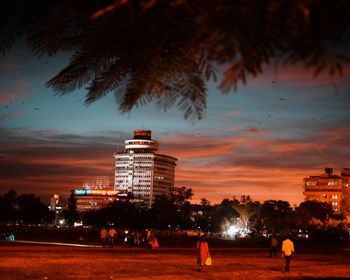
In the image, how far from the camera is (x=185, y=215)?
481 feet

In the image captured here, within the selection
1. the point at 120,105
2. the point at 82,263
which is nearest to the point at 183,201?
the point at 82,263

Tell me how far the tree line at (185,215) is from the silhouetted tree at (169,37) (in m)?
90.1

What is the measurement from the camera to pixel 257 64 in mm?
2064

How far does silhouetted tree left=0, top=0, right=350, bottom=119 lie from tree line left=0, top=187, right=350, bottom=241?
9007cm

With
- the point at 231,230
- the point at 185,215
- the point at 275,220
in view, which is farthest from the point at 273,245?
the point at 185,215

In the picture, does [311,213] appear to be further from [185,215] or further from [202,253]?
[202,253]

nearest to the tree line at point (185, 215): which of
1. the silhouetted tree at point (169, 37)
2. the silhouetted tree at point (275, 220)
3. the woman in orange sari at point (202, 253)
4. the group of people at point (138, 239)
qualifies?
the silhouetted tree at point (275, 220)

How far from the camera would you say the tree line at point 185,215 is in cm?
11281

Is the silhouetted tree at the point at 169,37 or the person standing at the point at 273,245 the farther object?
the person standing at the point at 273,245

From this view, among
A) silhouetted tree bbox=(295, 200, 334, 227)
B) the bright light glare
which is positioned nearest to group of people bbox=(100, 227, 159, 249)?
silhouetted tree bbox=(295, 200, 334, 227)

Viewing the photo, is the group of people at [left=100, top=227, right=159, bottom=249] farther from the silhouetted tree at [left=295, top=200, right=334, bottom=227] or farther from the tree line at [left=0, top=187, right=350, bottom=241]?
the silhouetted tree at [left=295, top=200, right=334, bottom=227]

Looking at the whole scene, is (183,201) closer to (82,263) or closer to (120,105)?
(82,263)

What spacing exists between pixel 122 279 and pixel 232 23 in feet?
57.4

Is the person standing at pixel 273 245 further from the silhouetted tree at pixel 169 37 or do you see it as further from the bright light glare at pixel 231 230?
the bright light glare at pixel 231 230
